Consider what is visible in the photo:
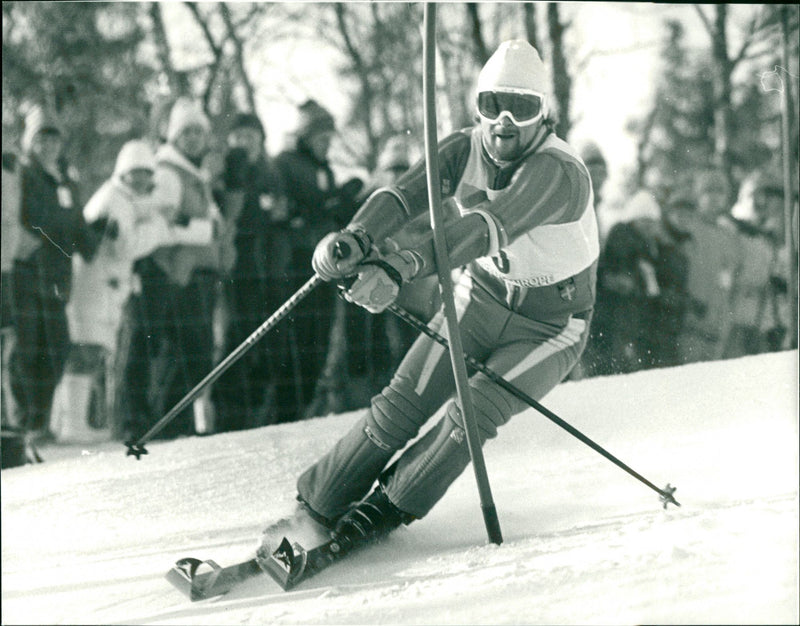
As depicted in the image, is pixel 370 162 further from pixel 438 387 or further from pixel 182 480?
pixel 182 480

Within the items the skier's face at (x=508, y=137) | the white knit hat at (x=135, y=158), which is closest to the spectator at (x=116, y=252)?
the white knit hat at (x=135, y=158)

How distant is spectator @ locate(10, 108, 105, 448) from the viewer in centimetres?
200

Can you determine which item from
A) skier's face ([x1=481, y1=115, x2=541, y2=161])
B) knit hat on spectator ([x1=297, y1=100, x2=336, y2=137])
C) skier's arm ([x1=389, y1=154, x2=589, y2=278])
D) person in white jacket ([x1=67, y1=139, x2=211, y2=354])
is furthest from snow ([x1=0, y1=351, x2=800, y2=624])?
knit hat on spectator ([x1=297, y1=100, x2=336, y2=137])

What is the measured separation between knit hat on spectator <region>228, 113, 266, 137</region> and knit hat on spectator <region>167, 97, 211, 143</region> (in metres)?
0.05

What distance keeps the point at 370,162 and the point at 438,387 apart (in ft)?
1.50

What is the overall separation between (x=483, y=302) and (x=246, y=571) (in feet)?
2.12

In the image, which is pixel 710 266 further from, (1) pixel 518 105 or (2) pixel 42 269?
(2) pixel 42 269

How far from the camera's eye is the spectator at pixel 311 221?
204cm

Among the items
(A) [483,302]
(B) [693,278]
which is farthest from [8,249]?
(B) [693,278]

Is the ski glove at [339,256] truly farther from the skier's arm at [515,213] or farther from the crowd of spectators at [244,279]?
the crowd of spectators at [244,279]

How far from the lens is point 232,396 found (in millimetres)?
2055

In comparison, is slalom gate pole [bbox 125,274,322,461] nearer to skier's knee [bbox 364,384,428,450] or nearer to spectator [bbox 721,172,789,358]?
skier's knee [bbox 364,384,428,450]

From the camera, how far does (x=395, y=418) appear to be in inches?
77.1

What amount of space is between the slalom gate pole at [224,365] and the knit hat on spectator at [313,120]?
287mm
